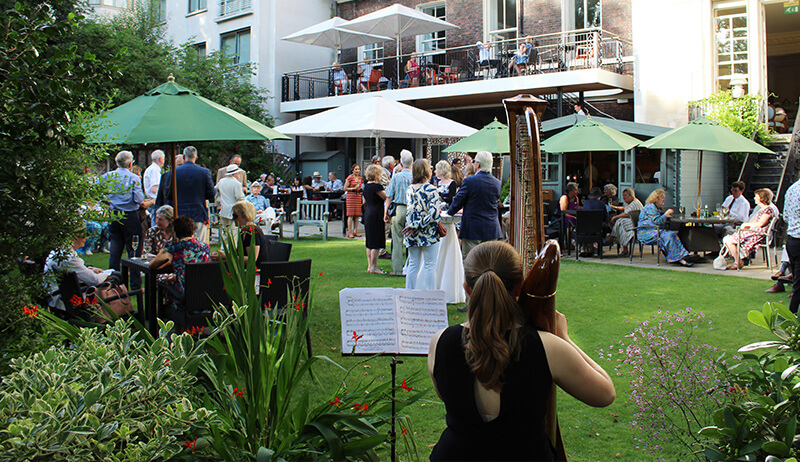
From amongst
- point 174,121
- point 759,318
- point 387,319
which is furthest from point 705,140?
point 759,318

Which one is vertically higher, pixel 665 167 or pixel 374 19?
pixel 374 19

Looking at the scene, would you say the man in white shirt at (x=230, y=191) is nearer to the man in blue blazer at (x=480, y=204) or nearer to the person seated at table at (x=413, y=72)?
the man in blue blazer at (x=480, y=204)

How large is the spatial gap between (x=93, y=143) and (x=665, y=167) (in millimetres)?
14102

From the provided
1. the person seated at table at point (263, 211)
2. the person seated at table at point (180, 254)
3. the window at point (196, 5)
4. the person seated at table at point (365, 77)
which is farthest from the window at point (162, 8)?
the person seated at table at point (180, 254)

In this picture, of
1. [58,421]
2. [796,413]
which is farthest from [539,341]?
[58,421]

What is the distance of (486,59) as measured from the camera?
19594 millimetres

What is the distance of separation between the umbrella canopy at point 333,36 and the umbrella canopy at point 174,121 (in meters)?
15.6

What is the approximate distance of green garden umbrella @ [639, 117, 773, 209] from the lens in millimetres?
11195

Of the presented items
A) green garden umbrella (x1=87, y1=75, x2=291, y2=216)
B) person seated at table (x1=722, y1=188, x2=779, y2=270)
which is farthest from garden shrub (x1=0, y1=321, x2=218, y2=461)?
person seated at table (x1=722, y1=188, x2=779, y2=270)

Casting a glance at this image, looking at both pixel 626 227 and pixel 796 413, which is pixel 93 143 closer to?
pixel 796 413

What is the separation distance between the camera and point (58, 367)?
2303mm

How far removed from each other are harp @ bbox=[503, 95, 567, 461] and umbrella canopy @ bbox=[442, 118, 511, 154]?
10.6 meters

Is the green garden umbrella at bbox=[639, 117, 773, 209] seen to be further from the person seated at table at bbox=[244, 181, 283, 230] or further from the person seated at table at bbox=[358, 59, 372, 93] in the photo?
the person seated at table at bbox=[358, 59, 372, 93]

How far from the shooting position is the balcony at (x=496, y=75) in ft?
59.1
